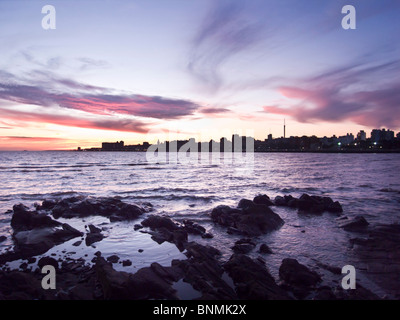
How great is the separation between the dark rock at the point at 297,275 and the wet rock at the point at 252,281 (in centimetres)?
69

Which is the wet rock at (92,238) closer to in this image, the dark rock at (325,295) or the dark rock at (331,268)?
the dark rock at (325,295)

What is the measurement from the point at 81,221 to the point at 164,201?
8.95m

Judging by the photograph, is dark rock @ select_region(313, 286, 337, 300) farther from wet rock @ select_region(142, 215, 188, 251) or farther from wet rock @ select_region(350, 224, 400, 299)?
wet rock @ select_region(142, 215, 188, 251)

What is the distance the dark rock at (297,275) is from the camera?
7637 mm

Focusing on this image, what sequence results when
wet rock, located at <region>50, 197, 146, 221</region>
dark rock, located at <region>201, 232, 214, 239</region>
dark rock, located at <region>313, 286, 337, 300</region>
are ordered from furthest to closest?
wet rock, located at <region>50, 197, 146, 221</region> < dark rock, located at <region>201, 232, 214, 239</region> < dark rock, located at <region>313, 286, 337, 300</region>

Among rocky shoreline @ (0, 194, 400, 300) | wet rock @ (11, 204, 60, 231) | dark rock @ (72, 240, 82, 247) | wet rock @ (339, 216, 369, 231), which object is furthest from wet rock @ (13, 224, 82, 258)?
wet rock @ (339, 216, 369, 231)

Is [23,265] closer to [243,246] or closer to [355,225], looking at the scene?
[243,246]

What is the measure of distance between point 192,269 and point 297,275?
A: 373 centimetres

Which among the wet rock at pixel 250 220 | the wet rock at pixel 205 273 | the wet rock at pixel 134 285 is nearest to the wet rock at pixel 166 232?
the wet rock at pixel 205 273

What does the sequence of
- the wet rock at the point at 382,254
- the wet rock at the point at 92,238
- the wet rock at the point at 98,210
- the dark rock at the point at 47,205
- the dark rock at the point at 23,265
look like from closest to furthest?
the wet rock at the point at 382,254, the dark rock at the point at 23,265, the wet rock at the point at 92,238, the wet rock at the point at 98,210, the dark rock at the point at 47,205

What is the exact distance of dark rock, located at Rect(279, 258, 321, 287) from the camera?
7.64m

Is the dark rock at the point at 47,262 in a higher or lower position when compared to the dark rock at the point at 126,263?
higher

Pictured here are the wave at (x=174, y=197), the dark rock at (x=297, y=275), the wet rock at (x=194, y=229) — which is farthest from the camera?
the wave at (x=174, y=197)

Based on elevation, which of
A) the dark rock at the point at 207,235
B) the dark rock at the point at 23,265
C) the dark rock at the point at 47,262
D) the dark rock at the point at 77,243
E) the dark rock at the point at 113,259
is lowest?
the dark rock at the point at 207,235
